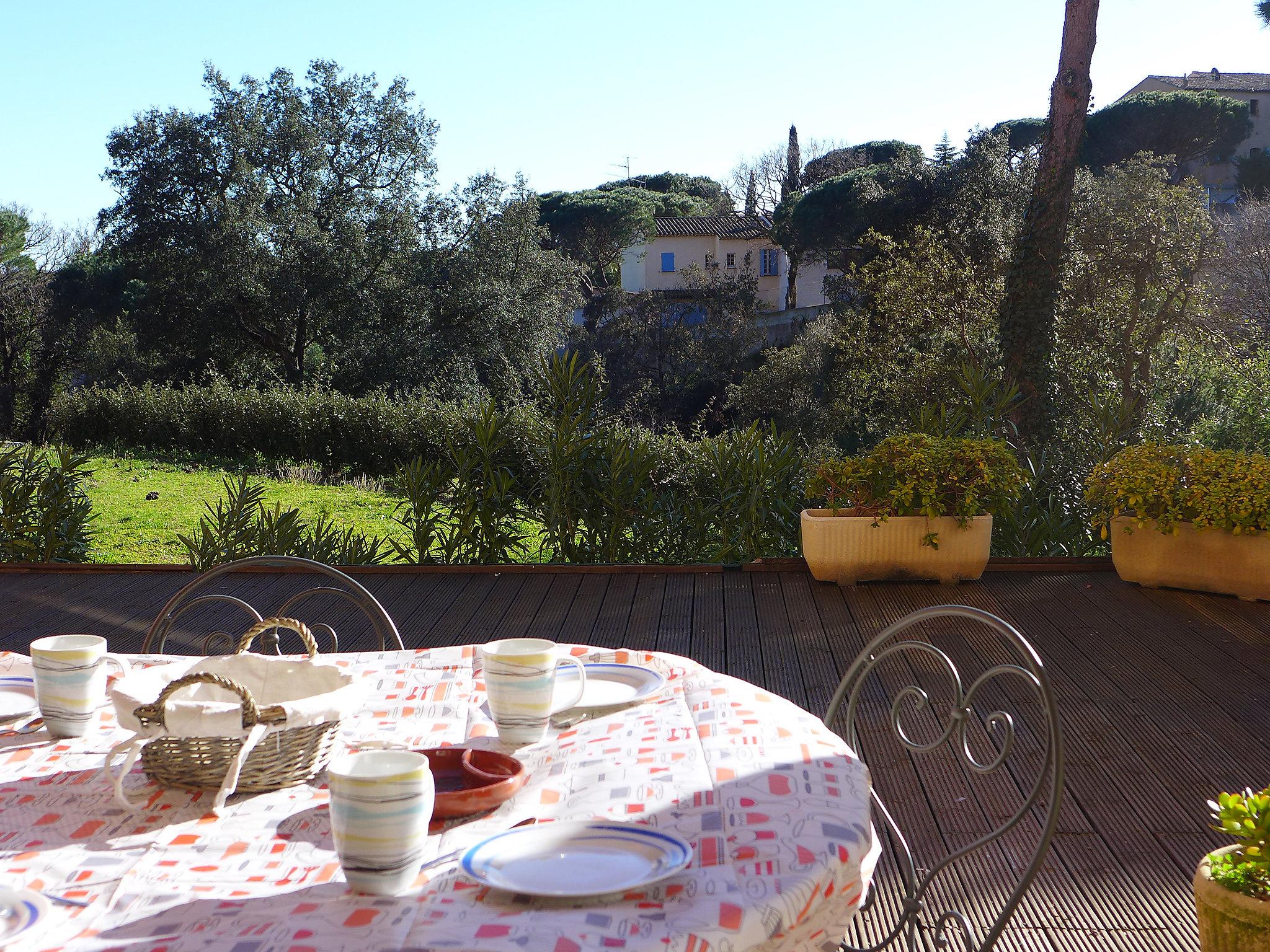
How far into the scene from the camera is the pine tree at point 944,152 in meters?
19.4

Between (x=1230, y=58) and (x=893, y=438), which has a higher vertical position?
(x=1230, y=58)

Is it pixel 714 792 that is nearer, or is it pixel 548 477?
pixel 714 792

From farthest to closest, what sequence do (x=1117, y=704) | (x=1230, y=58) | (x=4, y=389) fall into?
1. (x=1230, y=58)
2. (x=4, y=389)
3. (x=1117, y=704)

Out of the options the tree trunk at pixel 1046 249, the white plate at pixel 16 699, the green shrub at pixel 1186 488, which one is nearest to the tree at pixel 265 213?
the tree trunk at pixel 1046 249

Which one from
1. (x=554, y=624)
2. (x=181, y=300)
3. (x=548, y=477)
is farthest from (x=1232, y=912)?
(x=181, y=300)

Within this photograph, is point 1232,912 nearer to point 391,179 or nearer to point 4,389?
point 391,179

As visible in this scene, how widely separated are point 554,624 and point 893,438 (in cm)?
186

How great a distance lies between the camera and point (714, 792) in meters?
1.15

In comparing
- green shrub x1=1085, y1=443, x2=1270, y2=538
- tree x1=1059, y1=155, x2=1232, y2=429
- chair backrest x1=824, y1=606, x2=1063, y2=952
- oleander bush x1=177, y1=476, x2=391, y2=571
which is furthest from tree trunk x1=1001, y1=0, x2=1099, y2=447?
chair backrest x1=824, y1=606, x2=1063, y2=952

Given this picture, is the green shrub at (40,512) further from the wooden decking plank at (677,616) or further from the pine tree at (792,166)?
the pine tree at (792,166)

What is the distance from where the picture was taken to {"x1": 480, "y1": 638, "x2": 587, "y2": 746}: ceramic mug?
129 cm

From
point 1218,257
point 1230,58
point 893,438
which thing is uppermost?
point 1230,58

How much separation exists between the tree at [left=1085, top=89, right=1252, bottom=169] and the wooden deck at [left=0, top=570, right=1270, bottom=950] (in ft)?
70.6

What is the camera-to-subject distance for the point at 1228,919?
61.2 inches
